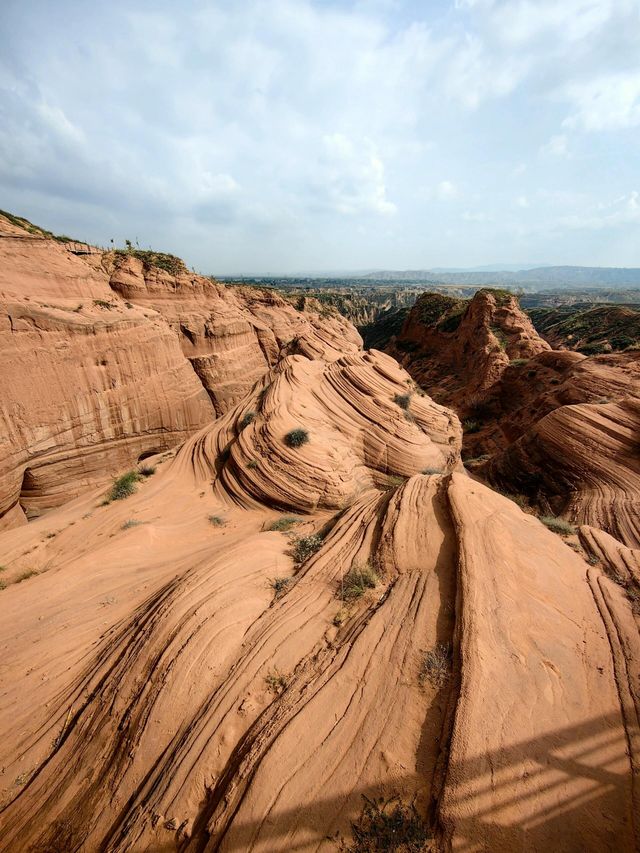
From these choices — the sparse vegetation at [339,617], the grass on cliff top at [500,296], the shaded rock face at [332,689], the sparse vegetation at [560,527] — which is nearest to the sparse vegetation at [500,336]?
the grass on cliff top at [500,296]

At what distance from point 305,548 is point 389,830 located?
444 centimetres

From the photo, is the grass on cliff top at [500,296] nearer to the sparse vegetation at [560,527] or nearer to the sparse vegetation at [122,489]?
the sparse vegetation at [560,527]

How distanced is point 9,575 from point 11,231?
15522mm

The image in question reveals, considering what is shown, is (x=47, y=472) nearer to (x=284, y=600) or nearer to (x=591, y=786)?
(x=284, y=600)

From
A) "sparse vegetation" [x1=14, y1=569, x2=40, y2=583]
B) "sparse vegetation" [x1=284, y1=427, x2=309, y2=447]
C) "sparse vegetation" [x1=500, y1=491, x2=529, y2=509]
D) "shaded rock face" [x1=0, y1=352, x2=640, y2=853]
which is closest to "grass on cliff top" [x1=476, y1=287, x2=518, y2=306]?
A: "sparse vegetation" [x1=500, y1=491, x2=529, y2=509]

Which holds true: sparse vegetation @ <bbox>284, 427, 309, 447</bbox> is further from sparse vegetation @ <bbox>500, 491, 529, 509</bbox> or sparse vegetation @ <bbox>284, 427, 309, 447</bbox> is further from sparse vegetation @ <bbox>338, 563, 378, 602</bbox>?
sparse vegetation @ <bbox>500, 491, 529, 509</bbox>

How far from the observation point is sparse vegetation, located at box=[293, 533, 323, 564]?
6750mm

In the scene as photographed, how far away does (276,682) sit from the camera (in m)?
4.11

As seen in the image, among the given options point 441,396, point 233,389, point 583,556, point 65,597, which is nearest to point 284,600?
point 65,597

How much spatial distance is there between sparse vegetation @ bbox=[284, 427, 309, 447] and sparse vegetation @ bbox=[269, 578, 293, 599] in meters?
5.46

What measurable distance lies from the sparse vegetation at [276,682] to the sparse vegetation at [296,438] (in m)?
7.27

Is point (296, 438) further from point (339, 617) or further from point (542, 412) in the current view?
point (542, 412)

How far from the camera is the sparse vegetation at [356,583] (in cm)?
520

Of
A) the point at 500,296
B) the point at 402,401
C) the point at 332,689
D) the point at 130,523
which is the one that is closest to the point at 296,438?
the point at 130,523
